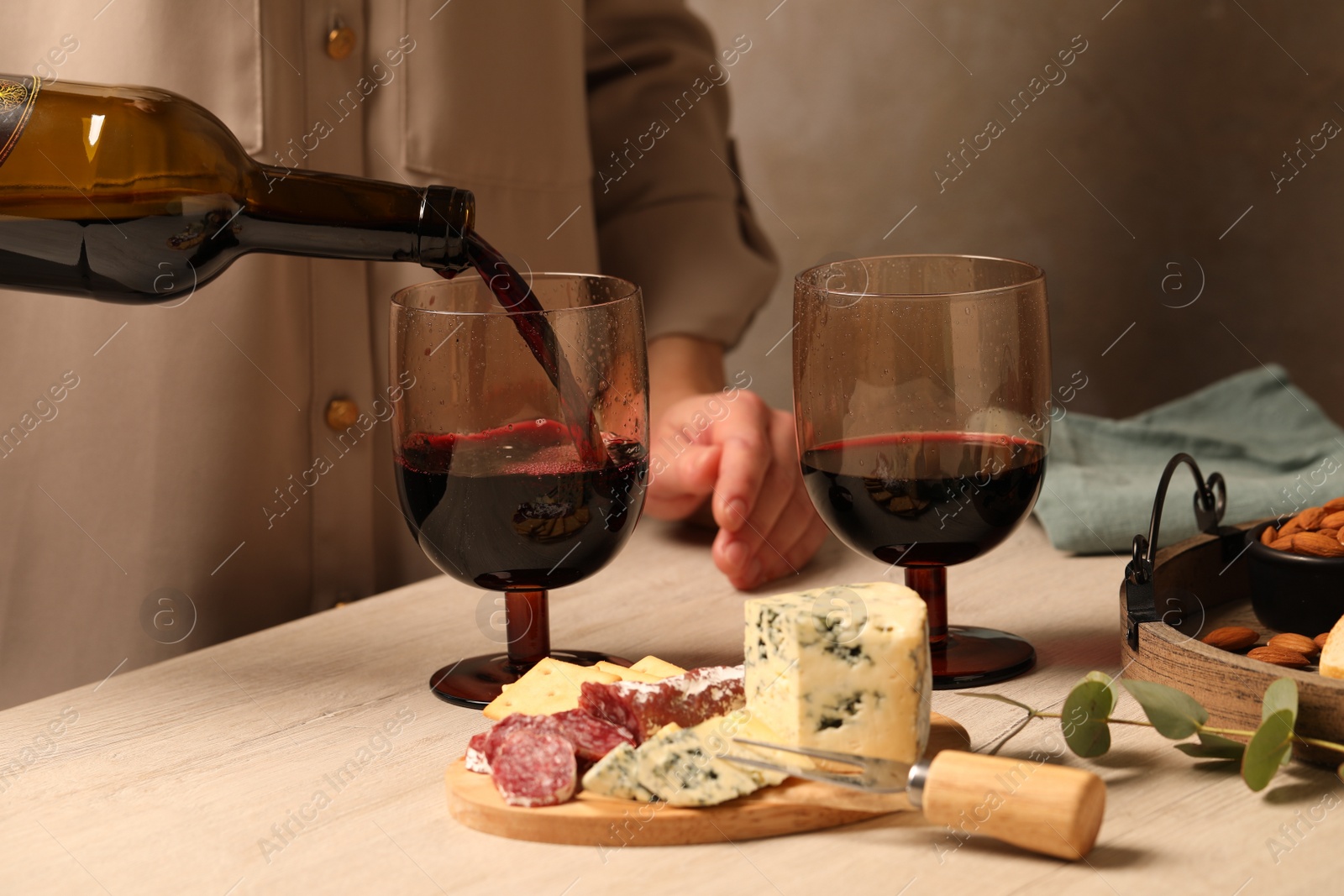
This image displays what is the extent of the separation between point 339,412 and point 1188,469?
2.75 feet

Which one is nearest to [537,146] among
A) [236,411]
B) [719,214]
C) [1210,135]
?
[719,214]

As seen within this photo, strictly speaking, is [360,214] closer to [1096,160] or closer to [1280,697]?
[1280,697]

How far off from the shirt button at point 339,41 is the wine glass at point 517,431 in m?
0.46

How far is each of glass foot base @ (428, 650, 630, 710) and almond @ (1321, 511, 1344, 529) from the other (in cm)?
48

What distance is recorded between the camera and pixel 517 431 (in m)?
0.79

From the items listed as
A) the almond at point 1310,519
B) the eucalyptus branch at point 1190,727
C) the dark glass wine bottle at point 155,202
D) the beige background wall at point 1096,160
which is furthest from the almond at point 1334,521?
the beige background wall at point 1096,160

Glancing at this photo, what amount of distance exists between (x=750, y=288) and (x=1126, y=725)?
800 millimetres

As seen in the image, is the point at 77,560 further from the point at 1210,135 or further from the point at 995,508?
the point at 1210,135

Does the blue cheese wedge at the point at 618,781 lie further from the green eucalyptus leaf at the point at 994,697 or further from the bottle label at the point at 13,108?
the bottle label at the point at 13,108

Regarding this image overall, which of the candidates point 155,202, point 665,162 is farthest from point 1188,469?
point 155,202

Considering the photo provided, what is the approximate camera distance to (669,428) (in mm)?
1213

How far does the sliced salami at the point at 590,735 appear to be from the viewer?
0.68m

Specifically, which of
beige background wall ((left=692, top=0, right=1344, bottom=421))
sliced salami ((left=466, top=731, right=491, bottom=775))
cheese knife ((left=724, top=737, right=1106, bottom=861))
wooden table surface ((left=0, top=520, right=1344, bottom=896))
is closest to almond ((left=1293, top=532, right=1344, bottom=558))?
wooden table surface ((left=0, top=520, right=1344, bottom=896))

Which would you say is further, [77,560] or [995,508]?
[77,560]
